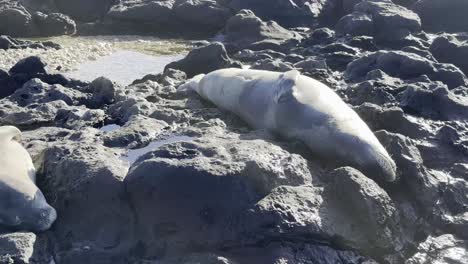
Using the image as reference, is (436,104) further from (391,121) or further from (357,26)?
(357,26)

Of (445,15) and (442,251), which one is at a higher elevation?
(442,251)

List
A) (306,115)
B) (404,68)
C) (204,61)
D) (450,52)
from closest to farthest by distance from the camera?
(306,115) < (404,68) < (204,61) < (450,52)

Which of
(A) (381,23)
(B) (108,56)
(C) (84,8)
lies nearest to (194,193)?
(B) (108,56)

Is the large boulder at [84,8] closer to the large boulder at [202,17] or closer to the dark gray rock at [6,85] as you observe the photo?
the large boulder at [202,17]

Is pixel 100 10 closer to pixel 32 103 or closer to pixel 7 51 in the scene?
pixel 7 51

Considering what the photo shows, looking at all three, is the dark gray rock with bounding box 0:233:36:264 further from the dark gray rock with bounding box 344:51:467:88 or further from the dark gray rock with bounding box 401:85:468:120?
the dark gray rock with bounding box 344:51:467:88

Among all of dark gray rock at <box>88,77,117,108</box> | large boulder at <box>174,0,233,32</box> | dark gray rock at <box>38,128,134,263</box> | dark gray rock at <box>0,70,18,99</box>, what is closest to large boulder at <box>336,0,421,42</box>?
large boulder at <box>174,0,233,32</box>

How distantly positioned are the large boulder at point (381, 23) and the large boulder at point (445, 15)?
78.9 inches

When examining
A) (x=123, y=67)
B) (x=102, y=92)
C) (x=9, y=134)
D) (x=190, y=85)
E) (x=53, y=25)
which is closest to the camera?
(x=9, y=134)

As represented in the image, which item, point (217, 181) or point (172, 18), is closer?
point (217, 181)

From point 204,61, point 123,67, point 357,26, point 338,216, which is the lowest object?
point 123,67

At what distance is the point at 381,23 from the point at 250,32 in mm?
2853

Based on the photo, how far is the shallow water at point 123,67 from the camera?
11219mm

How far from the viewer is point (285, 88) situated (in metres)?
7.18
